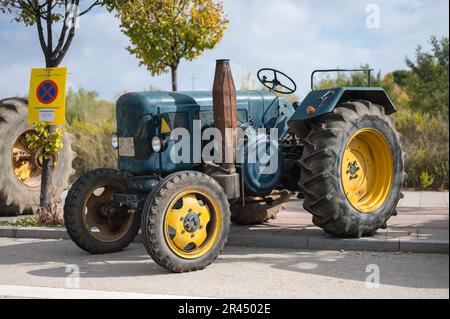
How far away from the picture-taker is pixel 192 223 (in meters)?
7.25

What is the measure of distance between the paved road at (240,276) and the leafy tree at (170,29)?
697cm

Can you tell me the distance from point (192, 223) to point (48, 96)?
416 centimetres

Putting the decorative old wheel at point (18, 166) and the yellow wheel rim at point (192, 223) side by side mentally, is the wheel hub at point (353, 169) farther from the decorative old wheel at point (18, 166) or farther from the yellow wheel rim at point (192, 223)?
the decorative old wheel at point (18, 166)

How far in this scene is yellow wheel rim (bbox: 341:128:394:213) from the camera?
8.41 meters

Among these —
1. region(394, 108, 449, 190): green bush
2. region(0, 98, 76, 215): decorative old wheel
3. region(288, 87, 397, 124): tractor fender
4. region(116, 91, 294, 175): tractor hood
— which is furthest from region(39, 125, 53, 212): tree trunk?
region(394, 108, 449, 190): green bush

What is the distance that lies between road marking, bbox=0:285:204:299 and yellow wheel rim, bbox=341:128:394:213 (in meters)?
3.10

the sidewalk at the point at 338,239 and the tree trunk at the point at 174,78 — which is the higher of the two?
the tree trunk at the point at 174,78

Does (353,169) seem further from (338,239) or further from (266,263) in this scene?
(266,263)

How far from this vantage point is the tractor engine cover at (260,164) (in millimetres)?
8164

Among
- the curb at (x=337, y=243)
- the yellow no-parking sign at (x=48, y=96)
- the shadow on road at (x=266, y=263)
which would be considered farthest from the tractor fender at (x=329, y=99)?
the yellow no-parking sign at (x=48, y=96)

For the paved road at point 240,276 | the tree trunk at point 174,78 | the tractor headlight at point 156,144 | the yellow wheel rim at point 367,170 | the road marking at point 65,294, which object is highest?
the tree trunk at point 174,78

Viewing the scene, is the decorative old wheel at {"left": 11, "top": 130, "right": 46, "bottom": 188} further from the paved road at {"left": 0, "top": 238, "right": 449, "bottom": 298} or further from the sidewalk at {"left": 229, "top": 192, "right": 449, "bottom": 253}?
the sidewalk at {"left": 229, "top": 192, "right": 449, "bottom": 253}

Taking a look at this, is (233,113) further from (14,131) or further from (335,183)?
(14,131)
